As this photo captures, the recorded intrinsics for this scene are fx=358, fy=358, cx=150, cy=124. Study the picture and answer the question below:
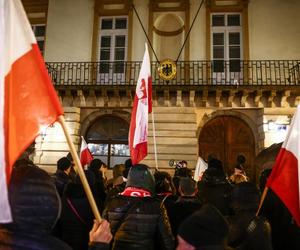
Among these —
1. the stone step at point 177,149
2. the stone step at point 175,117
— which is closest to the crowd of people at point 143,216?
the stone step at point 177,149

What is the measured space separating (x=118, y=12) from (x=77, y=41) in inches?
84.6

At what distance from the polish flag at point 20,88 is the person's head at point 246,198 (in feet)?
5.95

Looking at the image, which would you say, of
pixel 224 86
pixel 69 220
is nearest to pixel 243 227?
pixel 69 220

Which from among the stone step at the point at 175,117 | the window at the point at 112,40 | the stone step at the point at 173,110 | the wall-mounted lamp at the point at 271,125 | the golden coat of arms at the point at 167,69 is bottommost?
the wall-mounted lamp at the point at 271,125

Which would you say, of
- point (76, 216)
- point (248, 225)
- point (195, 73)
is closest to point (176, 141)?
point (195, 73)

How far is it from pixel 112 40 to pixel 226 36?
481 cm

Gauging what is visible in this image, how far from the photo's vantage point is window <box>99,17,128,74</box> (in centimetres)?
1518

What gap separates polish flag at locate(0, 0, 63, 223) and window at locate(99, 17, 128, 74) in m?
12.7

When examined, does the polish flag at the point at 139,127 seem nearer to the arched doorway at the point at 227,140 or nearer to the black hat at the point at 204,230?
the black hat at the point at 204,230

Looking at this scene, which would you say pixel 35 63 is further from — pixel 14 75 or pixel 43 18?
pixel 43 18

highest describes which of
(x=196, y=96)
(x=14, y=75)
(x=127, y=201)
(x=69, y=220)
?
(x=196, y=96)

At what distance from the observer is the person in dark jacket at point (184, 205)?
416 cm

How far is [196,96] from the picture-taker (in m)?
13.8

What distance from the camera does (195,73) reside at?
46.8 ft
